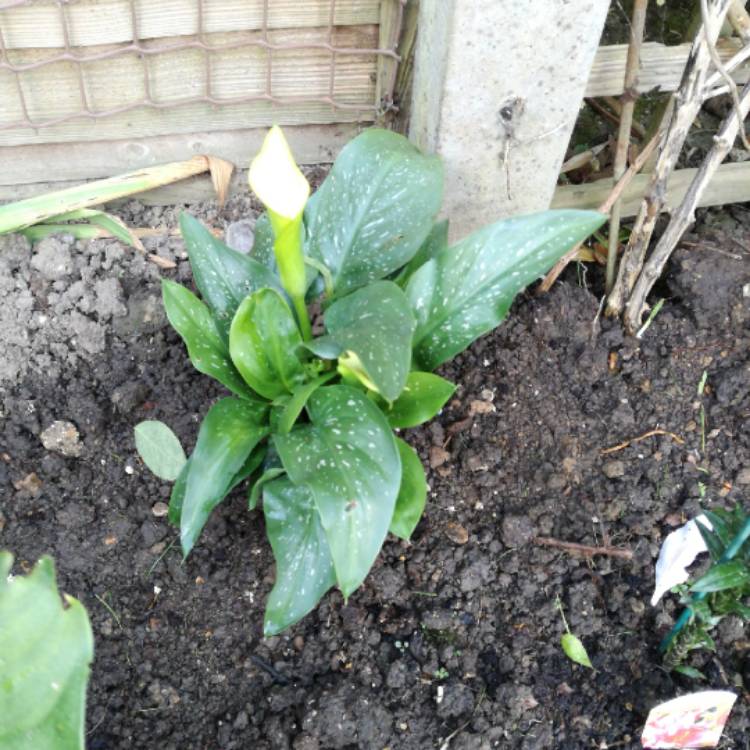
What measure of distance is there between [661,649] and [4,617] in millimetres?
1157

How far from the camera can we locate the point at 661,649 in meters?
1.54

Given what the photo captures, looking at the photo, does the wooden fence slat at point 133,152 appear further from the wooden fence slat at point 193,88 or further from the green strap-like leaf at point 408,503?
the green strap-like leaf at point 408,503

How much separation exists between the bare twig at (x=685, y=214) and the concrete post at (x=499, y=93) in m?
0.25

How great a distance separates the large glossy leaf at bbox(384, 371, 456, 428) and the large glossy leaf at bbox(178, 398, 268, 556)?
23 centimetres

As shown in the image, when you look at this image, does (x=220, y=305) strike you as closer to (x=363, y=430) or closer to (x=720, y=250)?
(x=363, y=430)

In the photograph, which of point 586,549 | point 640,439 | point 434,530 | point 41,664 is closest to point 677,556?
point 586,549

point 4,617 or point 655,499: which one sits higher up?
point 4,617

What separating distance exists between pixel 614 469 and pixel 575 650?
0.37 meters

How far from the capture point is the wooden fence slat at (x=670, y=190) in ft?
6.40

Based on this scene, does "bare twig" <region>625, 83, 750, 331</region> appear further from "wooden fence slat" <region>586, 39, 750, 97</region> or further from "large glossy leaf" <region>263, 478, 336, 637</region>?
"large glossy leaf" <region>263, 478, 336, 637</region>

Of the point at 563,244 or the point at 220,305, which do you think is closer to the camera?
the point at 563,244

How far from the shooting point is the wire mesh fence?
5.57 ft

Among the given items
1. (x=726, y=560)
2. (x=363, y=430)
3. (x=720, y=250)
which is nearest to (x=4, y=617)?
(x=363, y=430)

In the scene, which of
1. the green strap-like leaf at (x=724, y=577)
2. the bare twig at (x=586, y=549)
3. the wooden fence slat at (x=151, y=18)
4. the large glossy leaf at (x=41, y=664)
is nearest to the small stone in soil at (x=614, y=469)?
the bare twig at (x=586, y=549)
